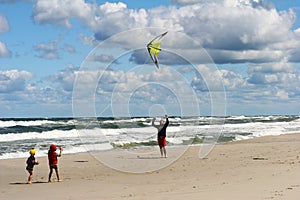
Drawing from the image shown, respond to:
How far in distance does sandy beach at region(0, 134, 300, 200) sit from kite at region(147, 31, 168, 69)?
141 inches

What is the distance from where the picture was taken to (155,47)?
13.4 meters

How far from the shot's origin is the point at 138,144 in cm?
2767

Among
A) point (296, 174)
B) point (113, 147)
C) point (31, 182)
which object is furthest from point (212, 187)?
point (113, 147)

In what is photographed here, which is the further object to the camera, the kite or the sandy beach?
the kite

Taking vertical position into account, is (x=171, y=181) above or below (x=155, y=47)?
below

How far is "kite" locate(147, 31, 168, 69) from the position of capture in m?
13.2

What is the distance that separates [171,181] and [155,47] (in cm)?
396

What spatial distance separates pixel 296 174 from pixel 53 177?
7.52 meters

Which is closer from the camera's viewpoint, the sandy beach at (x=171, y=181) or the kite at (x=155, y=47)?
the sandy beach at (x=171, y=181)

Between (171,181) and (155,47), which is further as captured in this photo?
(155,47)

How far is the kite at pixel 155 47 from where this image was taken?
13227 millimetres

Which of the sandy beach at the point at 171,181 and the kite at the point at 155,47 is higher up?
the kite at the point at 155,47

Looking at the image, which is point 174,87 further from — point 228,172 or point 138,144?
point 138,144

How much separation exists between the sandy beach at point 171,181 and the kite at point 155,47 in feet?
11.7
